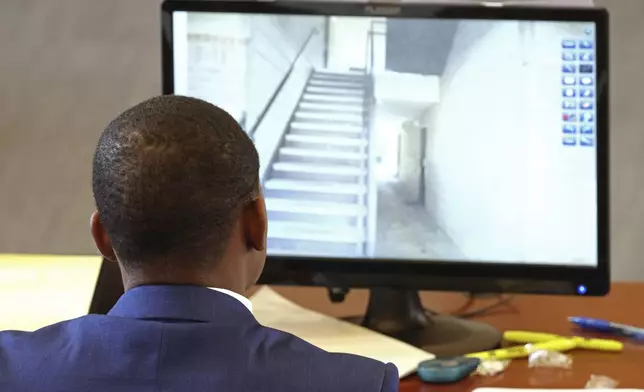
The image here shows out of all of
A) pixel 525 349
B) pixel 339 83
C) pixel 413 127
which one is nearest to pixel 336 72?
pixel 339 83

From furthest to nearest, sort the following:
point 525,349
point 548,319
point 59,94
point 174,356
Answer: point 59,94 < point 548,319 < point 525,349 < point 174,356

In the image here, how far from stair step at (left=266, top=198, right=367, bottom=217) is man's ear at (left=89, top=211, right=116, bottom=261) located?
1.27 feet

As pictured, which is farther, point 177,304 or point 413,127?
point 413,127

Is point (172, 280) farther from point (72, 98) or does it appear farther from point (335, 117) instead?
point (72, 98)

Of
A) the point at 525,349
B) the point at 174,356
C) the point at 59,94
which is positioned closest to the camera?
the point at 174,356

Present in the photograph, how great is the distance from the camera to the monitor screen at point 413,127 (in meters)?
0.95

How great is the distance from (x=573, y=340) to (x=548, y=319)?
125mm

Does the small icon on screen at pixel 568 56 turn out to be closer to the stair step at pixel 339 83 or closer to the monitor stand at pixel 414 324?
the stair step at pixel 339 83

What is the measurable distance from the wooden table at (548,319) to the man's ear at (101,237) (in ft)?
1.20

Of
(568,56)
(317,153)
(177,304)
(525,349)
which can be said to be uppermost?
(568,56)

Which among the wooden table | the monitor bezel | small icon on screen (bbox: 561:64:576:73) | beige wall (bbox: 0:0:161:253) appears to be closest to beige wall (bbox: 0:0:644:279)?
beige wall (bbox: 0:0:161:253)

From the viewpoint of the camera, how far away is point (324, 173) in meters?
0.99

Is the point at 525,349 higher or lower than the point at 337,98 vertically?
lower

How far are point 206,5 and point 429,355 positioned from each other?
0.49 metres
